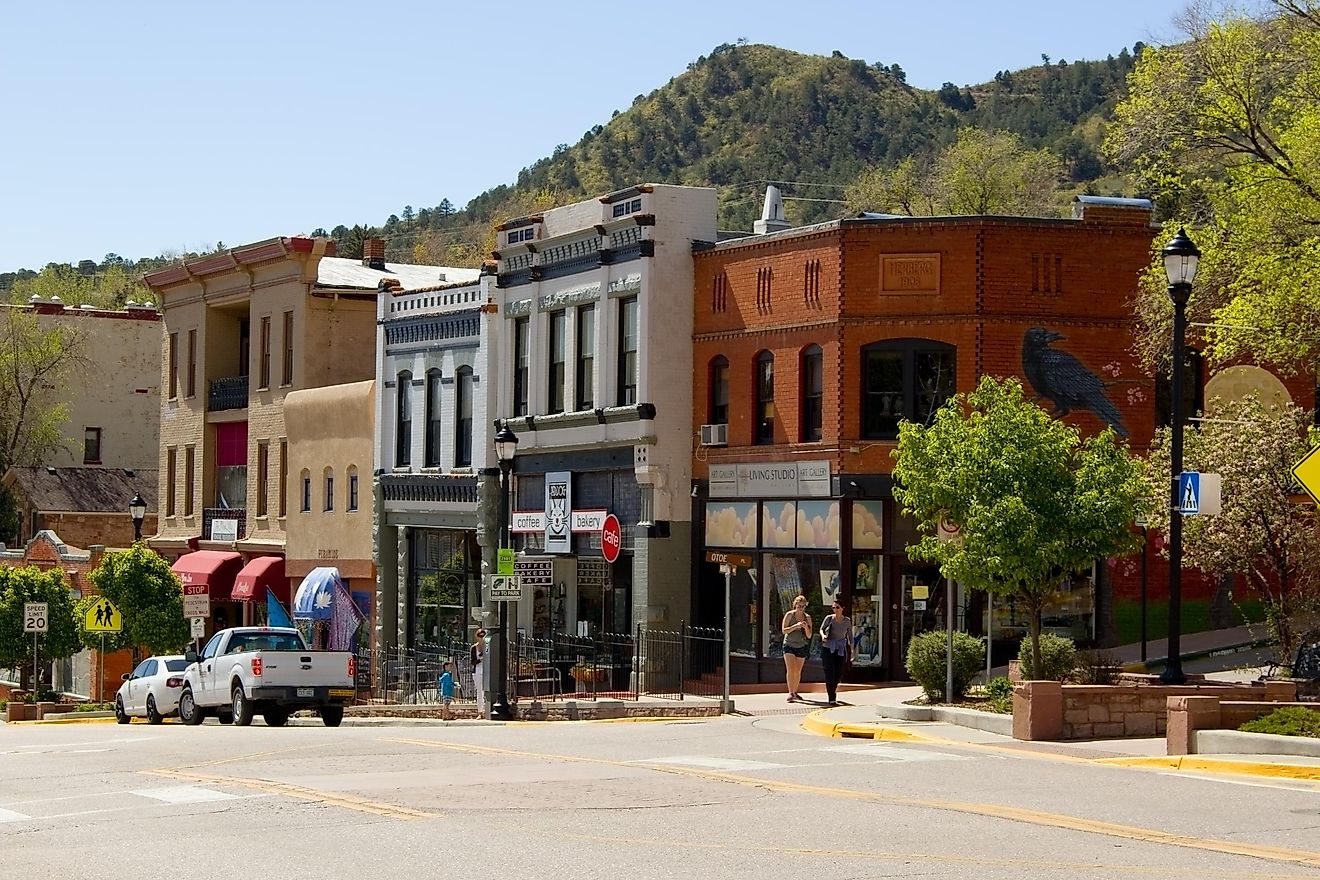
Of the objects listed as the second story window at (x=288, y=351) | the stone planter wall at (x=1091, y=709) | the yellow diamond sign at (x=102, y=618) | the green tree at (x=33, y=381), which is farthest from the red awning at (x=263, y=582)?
the stone planter wall at (x=1091, y=709)

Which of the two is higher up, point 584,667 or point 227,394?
point 227,394

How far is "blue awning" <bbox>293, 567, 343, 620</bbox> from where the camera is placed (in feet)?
158

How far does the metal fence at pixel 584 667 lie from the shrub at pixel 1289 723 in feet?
46.7

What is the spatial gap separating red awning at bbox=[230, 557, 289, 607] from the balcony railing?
4933mm

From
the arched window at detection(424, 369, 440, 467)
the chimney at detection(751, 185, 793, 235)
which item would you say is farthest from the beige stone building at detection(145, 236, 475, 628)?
the chimney at detection(751, 185, 793, 235)

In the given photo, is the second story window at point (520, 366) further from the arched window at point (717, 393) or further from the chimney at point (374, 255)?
the chimney at point (374, 255)

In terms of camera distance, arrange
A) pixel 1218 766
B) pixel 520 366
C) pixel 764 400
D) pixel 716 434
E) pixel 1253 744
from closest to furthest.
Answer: pixel 1218 766 → pixel 1253 744 → pixel 764 400 → pixel 716 434 → pixel 520 366

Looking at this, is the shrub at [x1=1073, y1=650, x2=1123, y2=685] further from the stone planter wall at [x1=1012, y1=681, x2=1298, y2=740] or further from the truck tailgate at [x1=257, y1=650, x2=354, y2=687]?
the truck tailgate at [x1=257, y1=650, x2=354, y2=687]

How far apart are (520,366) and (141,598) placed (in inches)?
503

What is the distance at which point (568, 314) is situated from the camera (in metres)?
40.7

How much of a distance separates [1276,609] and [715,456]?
12.9 meters

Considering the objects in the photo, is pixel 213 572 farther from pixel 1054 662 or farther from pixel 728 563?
pixel 1054 662

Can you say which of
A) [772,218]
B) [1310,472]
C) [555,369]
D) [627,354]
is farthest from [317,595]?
[1310,472]

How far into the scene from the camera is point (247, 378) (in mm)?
Answer: 54375
